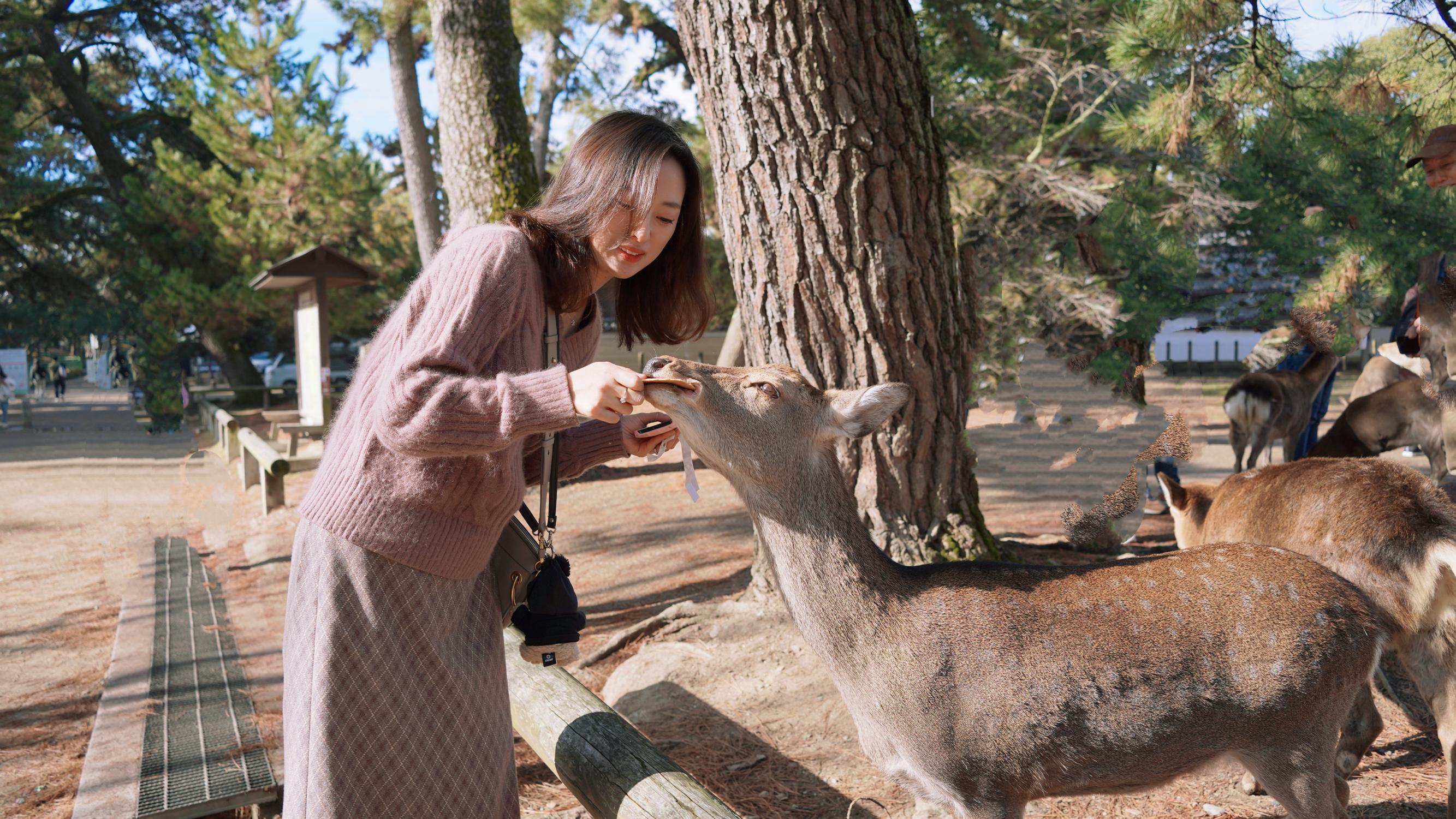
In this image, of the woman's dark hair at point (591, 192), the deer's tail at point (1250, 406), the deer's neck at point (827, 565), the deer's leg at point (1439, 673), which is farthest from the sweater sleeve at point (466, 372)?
the deer's tail at point (1250, 406)

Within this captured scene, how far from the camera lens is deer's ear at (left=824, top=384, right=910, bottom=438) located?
2.41 m

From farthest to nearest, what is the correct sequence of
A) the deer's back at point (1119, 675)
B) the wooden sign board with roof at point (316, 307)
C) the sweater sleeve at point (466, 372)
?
1. the wooden sign board with roof at point (316, 307)
2. the deer's back at point (1119, 675)
3. the sweater sleeve at point (466, 372)

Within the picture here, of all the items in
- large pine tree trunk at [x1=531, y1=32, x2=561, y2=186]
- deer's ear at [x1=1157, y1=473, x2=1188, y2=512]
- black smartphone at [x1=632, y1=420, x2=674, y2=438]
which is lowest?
deer's ear at [x1=1157, y1=473, x2=1188, y2=512]

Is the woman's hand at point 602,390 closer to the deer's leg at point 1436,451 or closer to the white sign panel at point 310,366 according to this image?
the deer's leg at point 1436,451

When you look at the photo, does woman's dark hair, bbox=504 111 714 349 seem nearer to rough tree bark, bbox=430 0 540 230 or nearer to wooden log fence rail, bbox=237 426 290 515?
rough tree bark, bbox=430 0 540 230

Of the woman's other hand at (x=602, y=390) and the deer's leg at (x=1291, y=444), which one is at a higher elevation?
the woman's other hand at (x=602, y=390)

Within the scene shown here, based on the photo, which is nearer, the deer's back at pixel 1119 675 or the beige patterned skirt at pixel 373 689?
the beige patterned skirt at pixel 373 689

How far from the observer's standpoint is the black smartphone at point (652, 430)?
247 cm

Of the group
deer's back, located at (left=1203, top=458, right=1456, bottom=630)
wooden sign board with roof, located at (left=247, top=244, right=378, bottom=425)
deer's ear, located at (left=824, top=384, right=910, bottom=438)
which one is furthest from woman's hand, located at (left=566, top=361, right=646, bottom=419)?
wooden sign board with roof, located at (left=247, top=244, right=378, bottom=425)

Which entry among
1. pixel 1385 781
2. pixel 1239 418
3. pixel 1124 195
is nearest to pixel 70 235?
pixel 1124 195

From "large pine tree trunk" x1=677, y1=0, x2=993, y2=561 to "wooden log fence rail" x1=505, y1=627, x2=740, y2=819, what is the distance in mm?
1748

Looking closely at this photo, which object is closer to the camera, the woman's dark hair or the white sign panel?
the woman's dark hair

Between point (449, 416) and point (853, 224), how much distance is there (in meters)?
2.55

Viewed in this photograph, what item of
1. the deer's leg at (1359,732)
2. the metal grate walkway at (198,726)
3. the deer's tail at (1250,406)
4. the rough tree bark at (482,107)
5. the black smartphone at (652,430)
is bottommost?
the metal grate walkway at (198,726)
